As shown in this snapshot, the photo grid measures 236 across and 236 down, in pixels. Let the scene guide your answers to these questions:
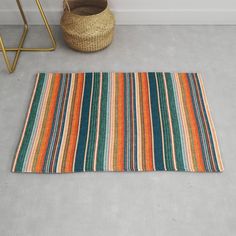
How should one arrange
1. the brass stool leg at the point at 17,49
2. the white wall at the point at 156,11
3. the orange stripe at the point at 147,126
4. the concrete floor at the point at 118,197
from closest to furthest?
the concrete floor at the point at 118,197
the orange stripe at the point at 147,126
the brass stool leg at the point at 17,49
the white wall at the point at 156,11

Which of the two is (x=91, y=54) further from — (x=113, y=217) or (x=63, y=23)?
(x=113, y=217)

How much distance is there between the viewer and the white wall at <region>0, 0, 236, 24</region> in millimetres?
2539

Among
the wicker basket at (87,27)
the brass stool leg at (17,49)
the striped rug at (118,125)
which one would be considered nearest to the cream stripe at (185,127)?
the striped rug at (118,125)

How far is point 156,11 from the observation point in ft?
8.45

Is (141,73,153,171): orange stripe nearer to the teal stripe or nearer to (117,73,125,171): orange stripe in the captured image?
(117,73,125,171): orange stripe

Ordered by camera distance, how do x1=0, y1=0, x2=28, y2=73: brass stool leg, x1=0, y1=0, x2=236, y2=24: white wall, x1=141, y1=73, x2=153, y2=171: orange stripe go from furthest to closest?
x1=0, y1=0, x2=236, y2=24: white wall, x1=0, y1=0, x2=28, y2=73: brass stool leg, x1=141, y1=73, x2=153, y2=171: orange stripe

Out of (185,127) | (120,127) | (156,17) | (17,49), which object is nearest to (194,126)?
(185,127)

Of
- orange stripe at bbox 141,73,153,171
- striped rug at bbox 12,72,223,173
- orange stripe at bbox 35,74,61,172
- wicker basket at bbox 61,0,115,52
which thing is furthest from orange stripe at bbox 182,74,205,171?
orange stripe at bbox 35,74,61,172

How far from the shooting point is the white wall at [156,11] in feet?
8.33

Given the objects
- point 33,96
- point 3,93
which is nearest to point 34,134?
point 33,96

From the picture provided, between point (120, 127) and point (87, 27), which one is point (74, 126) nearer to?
point (120, 127)

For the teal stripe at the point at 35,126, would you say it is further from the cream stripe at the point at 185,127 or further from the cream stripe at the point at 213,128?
the cream stripe at the point at 213,128

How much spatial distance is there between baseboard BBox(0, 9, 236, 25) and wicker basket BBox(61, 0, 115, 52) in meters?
0.22

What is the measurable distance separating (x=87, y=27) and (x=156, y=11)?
27.9 inches
